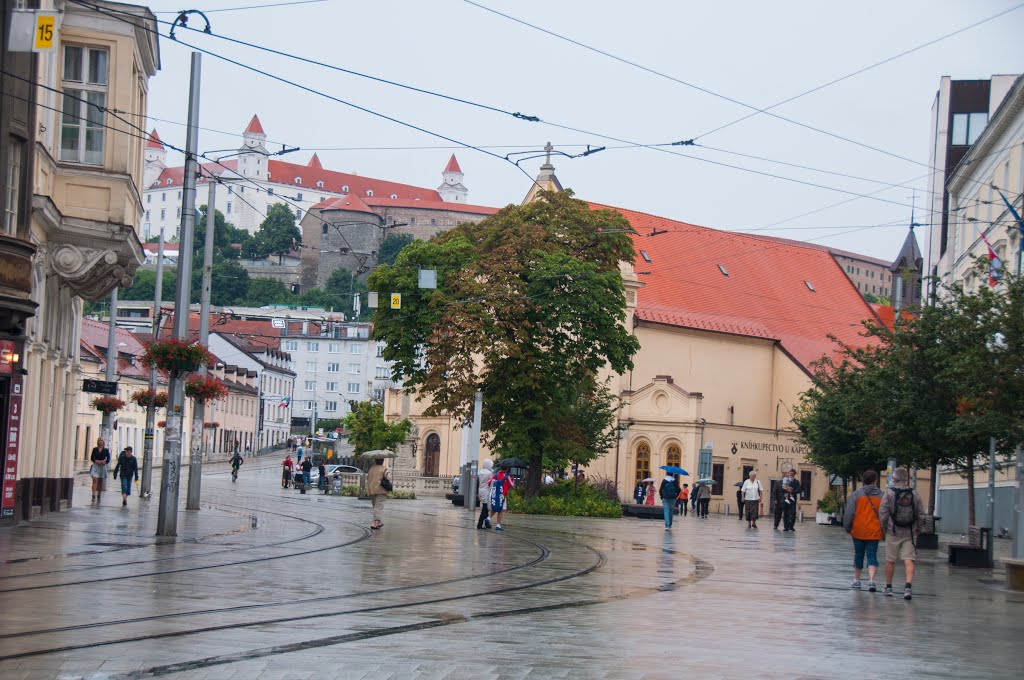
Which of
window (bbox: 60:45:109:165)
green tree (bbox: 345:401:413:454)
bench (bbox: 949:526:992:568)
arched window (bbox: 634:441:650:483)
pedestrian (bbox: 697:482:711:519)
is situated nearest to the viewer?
bench (bbox: 949:526:992:568)

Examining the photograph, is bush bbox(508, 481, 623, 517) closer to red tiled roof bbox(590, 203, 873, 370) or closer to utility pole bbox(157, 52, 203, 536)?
red tiled roof bbox(590, 203, 873, 370)

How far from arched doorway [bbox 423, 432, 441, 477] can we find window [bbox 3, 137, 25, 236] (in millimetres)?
52540

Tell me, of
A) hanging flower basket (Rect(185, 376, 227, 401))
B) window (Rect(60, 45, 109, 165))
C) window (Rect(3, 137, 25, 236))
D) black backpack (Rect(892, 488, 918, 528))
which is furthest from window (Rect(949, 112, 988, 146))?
window (Rect(3, 137, 25, 236))

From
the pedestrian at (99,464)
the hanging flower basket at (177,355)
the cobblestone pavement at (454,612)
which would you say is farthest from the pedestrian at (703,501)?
the hanging flower basket at (177,355)

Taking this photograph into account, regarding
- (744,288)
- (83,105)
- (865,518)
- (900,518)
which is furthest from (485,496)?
(744,288)

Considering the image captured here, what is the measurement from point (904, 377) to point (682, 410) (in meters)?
39.4

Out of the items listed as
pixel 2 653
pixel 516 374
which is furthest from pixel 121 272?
pixel 516 374

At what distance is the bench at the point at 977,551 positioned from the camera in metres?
24.6

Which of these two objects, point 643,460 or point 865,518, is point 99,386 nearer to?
point 865,518

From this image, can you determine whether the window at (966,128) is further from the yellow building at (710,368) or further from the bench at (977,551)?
the bench at (977,551)

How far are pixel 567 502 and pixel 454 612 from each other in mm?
33827

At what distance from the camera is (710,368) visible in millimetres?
74938

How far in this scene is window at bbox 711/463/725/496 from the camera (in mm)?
70188

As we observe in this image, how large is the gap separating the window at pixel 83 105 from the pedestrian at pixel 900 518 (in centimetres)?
1728
